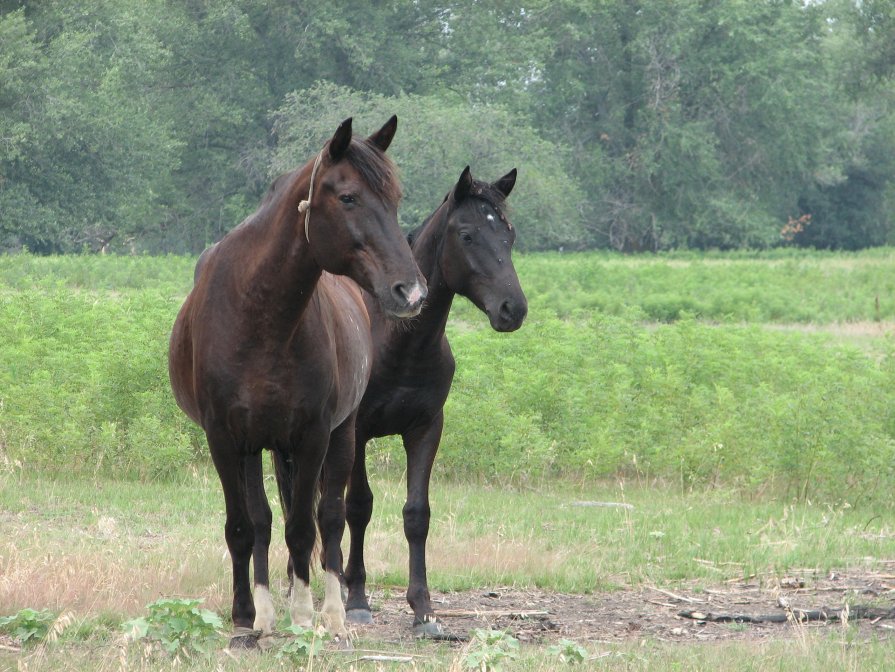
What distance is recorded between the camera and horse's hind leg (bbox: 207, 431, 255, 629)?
576 cm

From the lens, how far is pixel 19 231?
44.9 metres

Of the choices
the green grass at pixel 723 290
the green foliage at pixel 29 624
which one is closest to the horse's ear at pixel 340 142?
the green foliage at pixel 29 624

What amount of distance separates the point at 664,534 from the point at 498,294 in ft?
10.8

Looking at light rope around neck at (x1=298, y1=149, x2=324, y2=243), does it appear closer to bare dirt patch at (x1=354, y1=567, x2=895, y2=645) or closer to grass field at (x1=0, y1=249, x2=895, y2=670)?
grass field at (x1=0, y1=249, x2=895, y2=670)

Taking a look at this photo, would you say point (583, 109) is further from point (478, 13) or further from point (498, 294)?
point (498, 294)

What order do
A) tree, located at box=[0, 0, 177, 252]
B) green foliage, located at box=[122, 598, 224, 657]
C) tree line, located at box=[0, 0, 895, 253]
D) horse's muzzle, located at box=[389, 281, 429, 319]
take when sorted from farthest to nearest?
tree line, located at box=[0, 0, 895, 253] → tree, located at box=[0, 0, 177, 252] → green foliage, located at box=[122, 598, 224, 657] → horse's muzzle, located at box=[389, 281, 429, 319]

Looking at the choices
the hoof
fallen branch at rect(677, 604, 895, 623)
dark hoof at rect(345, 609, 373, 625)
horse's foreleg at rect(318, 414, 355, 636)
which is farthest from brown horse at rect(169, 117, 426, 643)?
fallen branch at rect(677, 604, 895, 623)

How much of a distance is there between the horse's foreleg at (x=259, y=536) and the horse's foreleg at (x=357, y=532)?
931 mm

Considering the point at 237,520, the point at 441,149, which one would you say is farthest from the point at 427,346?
the point at 441,149

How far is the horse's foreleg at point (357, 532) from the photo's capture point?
700 centimetres

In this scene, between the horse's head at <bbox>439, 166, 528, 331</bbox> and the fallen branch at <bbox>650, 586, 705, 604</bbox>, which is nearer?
the horse's head at <bbox>439, 166, 528, 331</bbox>

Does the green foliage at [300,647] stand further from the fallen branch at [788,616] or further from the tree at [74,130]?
the tree at [74,130]

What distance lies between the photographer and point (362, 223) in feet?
17.4

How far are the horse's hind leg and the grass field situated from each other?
0.55 meters
